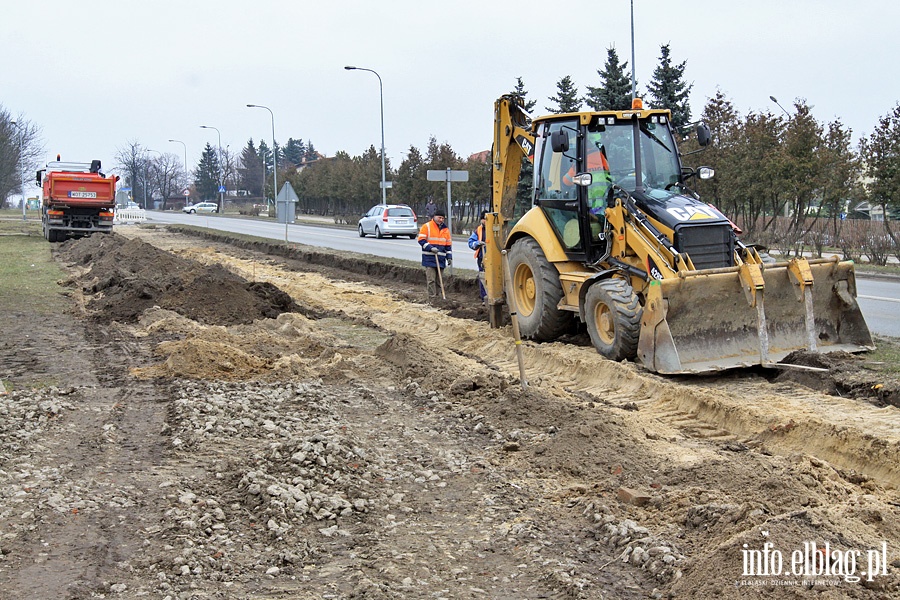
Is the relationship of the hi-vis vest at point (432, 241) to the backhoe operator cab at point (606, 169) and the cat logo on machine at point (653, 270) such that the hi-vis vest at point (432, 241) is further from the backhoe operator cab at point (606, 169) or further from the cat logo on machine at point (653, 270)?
the cat logo on machine at point (653, 270)

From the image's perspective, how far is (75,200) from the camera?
32.8m

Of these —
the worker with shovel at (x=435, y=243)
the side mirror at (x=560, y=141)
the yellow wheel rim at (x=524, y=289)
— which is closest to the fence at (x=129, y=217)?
the worker with shovel at (x=435, y=243)

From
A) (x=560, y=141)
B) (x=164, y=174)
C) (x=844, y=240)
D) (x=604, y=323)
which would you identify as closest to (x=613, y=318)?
(x=604, y=323)

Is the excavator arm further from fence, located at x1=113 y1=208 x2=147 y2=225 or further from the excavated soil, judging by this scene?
fence, located at x1=113 y1=208 x2=147 y2=225

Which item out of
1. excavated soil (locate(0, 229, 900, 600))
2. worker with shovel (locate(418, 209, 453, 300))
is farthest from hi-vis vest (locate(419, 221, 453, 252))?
excavated soil (locate(0, 229, 900, 600))

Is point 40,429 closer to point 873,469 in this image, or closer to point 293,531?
point 293,531

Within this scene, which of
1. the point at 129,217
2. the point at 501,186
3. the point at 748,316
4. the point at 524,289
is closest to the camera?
the point at 748,316

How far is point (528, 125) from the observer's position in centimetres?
1164

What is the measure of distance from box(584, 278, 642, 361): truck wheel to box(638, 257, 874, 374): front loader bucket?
214 mm

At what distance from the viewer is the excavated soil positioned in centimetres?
430

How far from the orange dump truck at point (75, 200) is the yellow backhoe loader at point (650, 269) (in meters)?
26.1

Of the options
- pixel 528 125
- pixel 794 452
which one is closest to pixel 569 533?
pixel 794 452

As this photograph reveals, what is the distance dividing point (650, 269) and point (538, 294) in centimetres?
184

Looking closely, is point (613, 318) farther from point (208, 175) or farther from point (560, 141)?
point (208, 175)
